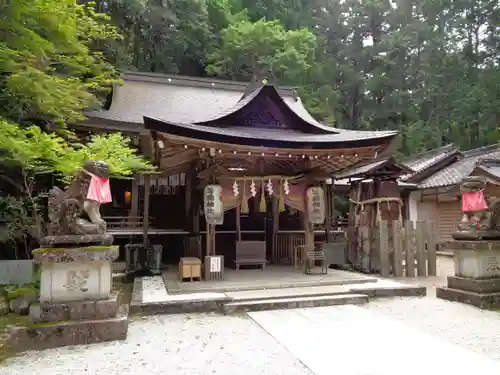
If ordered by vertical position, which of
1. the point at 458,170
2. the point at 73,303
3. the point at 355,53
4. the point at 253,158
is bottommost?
the point at 73,303

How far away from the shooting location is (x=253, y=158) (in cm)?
902

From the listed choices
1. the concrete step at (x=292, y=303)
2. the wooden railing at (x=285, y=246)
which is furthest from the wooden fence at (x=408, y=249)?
the concrete step at (x=292, y=303)

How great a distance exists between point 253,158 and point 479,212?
206 inches

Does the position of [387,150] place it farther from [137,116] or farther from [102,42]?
[102,42]

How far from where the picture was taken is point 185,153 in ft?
30.1

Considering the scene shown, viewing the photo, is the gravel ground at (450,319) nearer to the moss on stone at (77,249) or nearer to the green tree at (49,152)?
the moss on stone at (77,249)

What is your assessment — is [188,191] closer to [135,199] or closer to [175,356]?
[135,199]

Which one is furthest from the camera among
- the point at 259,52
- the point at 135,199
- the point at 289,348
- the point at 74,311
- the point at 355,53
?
the point at 355,53

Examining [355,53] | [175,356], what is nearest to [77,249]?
[175,356]

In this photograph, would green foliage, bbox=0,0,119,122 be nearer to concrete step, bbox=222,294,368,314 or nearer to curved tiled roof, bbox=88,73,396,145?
curved tiled roof, bbox=88,73,396,145

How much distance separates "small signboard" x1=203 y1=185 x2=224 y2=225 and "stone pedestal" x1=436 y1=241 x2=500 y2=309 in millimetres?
5154

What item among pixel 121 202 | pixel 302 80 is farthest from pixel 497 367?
pixel 302 80

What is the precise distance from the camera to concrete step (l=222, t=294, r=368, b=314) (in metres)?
6.22

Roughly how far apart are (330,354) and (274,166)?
5650mm
